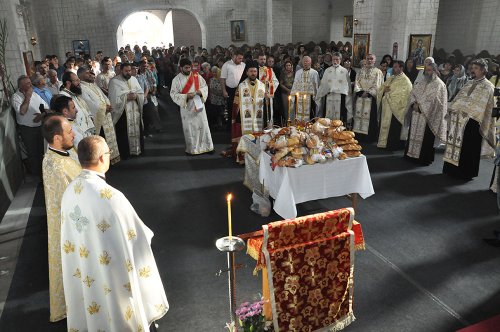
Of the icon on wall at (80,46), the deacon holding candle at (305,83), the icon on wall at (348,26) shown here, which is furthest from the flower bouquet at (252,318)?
the icon on wall at (348,26)

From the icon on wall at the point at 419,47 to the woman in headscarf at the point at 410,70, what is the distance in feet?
3.23

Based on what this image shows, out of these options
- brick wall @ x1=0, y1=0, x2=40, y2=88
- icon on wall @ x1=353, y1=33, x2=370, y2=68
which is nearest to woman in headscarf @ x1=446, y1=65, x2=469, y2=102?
icon on wall @ x1=353, y1=33, x2=370, y2=68

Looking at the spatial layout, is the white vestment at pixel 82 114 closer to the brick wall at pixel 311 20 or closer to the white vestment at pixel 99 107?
the white vestment at pixel 99 107

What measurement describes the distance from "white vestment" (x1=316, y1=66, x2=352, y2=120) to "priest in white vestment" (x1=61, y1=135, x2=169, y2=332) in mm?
7026

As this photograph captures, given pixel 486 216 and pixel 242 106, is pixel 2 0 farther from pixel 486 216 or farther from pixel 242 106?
pixel 486 216

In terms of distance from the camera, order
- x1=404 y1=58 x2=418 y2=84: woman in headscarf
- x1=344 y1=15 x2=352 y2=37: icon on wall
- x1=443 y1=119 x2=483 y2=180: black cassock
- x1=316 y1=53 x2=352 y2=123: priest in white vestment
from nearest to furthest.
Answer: x1=443 y1=119 x2=483 y2=180: black cassock < x1=316 y1=53 x2=352 y2=123: priest in white vestment < x1=404 y1=58 x2=418 y2=84: woman in headscarf < x1=344 y1=15 x2=352 y2=37: icon on wall

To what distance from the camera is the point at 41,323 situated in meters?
3.73

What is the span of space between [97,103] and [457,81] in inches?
304

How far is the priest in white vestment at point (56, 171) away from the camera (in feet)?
10.8

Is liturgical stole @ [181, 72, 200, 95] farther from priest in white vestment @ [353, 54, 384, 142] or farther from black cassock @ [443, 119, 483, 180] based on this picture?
black cassock @ [443, 119, 483, 180]

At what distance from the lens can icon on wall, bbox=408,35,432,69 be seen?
1094 cm

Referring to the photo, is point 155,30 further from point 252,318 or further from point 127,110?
point 252,318

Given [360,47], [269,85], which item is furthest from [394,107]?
[360,47]

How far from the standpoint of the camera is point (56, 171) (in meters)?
3.34
